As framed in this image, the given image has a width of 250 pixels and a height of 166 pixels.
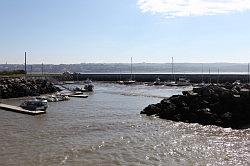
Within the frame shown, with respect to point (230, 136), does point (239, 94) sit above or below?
above

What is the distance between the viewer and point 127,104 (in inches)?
2486

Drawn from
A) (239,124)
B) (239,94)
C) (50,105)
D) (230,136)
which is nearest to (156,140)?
(230,136)

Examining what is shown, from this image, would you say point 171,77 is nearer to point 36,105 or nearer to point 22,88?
point 22,88

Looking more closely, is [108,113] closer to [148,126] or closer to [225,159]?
[148,126]

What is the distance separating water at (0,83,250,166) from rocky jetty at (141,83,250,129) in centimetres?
175

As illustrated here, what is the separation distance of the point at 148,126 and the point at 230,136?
26.6 ft

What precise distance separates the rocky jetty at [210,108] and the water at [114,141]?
5.73 ft

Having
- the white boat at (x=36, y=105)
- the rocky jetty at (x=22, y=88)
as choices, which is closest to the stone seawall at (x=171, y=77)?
the rocky jetty at (x=22, y=88)

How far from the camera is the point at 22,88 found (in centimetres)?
7588

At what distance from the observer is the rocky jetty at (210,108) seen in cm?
4253

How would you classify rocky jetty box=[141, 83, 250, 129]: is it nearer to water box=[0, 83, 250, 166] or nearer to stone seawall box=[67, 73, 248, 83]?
water box=[0, 83, 250, 166]

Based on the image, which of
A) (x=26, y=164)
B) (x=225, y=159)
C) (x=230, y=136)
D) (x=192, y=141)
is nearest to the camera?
(x=26, y=164)

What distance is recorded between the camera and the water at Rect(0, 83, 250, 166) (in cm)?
2836

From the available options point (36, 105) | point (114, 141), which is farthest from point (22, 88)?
point (114, 141)
